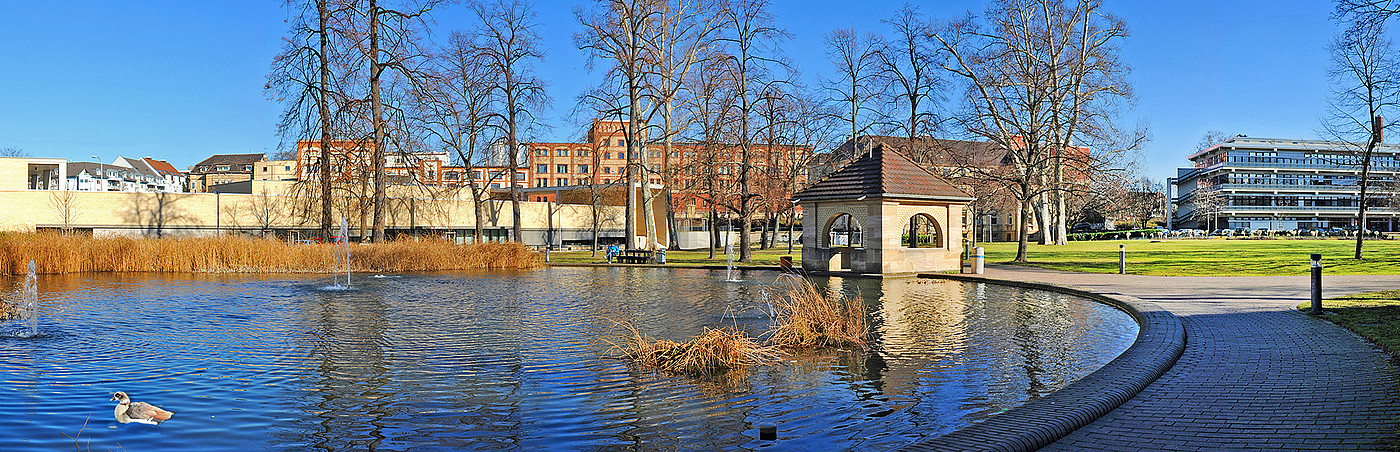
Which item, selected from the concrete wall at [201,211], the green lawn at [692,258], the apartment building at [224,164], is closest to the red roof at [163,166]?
the apartment building at [224,164]

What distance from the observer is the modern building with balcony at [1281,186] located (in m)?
115

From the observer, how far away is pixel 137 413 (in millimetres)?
6922

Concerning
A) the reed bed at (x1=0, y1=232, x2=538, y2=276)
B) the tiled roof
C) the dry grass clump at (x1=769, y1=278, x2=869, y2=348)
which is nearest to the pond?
the dry grass clump at (x1=769, y1=278, x2=869, y2=348)

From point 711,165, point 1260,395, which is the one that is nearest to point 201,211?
point 711,165

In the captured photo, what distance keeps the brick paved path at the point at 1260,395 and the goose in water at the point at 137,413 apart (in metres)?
6.78

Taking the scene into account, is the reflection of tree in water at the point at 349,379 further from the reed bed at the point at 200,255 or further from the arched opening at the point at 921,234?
the arched opening at the point at 921,234

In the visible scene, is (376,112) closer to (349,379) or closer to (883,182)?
(883,182)

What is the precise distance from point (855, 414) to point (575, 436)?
92.4 inches

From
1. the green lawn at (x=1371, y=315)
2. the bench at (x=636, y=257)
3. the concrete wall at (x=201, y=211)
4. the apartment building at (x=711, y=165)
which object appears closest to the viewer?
the green lawn at (x=1371, y=315)

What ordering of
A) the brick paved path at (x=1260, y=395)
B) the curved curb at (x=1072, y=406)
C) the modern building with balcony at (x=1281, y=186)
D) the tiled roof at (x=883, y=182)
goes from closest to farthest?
the curved curb at (x=1072, y=406), the brick paved path at (x=1260, y=395), the tiled roof at (x=883, y=182), the modern building with balcony at (x=1281, y=186)

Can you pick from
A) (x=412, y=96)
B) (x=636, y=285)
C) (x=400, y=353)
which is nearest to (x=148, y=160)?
(x=412, y=96)

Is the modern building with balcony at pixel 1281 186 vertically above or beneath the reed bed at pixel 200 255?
above

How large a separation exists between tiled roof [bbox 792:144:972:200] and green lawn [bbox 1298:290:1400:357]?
12.8 m

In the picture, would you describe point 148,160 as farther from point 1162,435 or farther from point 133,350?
point 1162,435
